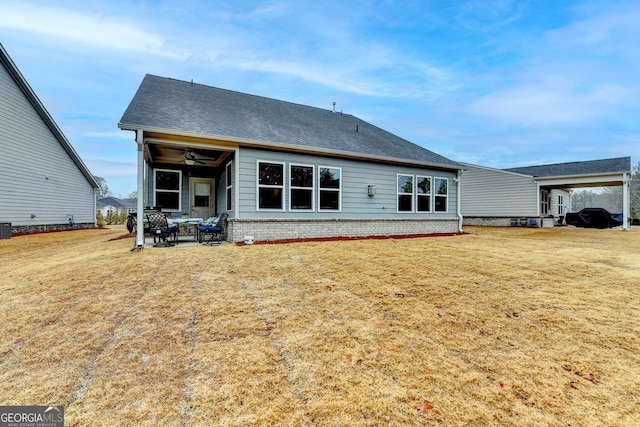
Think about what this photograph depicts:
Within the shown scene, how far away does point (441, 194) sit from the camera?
1283cm

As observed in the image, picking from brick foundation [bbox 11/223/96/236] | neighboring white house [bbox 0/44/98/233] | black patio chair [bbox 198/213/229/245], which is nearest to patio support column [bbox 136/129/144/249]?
black patio chair [bbox 198/213/229/245]

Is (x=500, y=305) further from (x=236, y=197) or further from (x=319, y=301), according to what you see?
(x=236, y=197)

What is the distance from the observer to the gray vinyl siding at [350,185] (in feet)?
28.9

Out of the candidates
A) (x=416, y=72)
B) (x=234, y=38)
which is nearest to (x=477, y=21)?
(x=416, y=72)

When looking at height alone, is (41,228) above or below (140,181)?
below

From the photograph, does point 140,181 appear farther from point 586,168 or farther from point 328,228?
point 586,168

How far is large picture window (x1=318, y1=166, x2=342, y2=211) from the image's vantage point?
10.1 meters

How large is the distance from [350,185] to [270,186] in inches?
122

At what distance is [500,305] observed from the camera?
12.7 ft

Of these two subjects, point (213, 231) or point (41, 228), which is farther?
point (41, 228)

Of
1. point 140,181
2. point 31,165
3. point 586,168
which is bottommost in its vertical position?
point 140,181

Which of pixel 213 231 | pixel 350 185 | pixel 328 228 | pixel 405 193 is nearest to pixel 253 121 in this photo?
pixel 350 185

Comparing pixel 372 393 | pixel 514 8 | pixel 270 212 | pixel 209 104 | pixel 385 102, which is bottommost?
pixel 372 393

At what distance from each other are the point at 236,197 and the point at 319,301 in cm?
554
